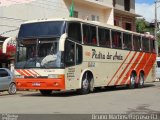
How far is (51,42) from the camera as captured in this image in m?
20.4

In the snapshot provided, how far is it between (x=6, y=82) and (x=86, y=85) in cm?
559

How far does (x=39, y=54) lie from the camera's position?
20547 mm

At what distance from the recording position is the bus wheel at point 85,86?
21.9 metres

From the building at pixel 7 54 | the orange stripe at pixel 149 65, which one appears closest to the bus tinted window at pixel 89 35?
the building at pixel 7 54

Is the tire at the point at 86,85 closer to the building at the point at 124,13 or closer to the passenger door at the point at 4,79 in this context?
the passenger door at the point at 4,79

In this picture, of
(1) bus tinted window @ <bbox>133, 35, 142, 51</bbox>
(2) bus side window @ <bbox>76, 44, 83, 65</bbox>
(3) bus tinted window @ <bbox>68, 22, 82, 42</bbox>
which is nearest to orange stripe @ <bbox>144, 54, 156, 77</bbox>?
(1) bus tinted window @ <bbox>133, 35, 142, 51</bbox>

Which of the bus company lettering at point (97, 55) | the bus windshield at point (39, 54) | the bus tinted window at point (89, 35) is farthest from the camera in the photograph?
the bus company lettering at point (97, 55)

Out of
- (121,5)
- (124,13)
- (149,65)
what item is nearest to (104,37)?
(149,65)

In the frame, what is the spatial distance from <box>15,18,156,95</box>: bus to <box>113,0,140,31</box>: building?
21.1m

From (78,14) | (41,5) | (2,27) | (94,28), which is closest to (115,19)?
(78,14)

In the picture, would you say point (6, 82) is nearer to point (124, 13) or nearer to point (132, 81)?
point (132, 81)

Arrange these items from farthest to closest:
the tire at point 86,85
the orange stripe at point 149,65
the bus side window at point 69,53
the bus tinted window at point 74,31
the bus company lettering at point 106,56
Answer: the orange stripe at point 149,65, the bus company lettering at point 106,56, the tire at point 86,85, the bus tinted window at point 74,31, the bus side window at point 69,53

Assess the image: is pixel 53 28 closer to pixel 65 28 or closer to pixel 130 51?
pixel 65 28

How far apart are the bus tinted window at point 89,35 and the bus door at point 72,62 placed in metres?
0.82
